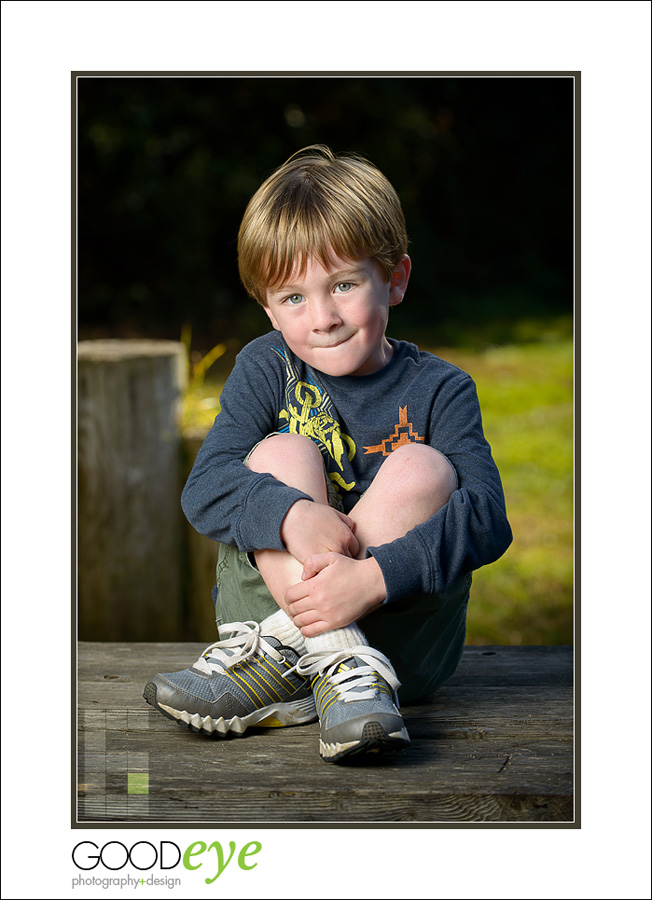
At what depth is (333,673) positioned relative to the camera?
4.98ft

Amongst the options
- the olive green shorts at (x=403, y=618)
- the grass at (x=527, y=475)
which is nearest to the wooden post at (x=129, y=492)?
the grass at (x=527, y=475)

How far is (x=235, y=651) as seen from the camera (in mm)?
1624

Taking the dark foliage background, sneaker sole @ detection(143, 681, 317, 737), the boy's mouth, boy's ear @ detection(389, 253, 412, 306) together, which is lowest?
sneaker sole @ detection(143, 681, 317, 737)

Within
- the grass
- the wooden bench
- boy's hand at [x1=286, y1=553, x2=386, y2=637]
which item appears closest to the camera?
the wooden bench

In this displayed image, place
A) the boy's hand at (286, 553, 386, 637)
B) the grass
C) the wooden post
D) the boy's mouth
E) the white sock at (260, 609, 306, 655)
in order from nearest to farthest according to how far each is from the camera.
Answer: the boy's hand at (286, 553, 386, 637) < the white sock at (260, 609, 306, 655) < the boy's mouth < the wooden post < the grass

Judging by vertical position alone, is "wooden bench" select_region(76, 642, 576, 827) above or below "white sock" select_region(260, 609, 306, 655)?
below

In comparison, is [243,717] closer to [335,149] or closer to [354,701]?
[354,701]

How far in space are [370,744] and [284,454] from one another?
1.69 ft

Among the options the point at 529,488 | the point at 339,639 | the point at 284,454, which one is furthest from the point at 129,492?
the point at 529,488

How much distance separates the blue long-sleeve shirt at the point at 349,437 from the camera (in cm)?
157

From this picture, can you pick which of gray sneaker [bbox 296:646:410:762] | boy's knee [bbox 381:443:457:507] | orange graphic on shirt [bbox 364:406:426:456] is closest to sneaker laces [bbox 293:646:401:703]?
gray sneaker [bbox 296:646:410:762]

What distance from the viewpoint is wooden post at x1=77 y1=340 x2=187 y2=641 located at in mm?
3225

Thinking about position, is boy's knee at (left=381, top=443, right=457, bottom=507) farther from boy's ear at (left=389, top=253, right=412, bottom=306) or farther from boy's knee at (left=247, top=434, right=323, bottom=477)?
boy's ear at (left=389, top=253, right=412, bottom=306)

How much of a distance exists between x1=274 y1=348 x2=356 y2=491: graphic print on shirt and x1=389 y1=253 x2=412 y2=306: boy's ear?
24 cm
